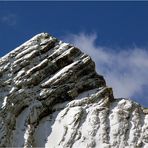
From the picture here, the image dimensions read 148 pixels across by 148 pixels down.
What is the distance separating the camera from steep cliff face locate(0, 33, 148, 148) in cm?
4447

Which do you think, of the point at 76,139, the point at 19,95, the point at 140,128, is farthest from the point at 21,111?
the point at 140,128

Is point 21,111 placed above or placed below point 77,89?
below

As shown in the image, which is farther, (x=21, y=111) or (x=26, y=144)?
(x=21, y=111)

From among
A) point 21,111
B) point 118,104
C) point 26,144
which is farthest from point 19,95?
point 118,104

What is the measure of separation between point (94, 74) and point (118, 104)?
188 inches

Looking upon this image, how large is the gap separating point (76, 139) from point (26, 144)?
3.91m

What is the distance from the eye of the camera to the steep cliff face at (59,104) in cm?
4447

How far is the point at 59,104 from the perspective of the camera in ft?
159

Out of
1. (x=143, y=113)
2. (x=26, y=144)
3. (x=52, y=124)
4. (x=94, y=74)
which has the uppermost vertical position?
(x=94, y=74)

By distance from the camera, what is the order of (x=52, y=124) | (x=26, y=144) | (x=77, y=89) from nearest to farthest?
1. (x=26, y=144)
2. (x=52, y=124)
3. (x=77, y=89)

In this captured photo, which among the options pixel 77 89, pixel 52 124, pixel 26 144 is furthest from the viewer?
pixel 77 89

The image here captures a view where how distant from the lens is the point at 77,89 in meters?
49.8

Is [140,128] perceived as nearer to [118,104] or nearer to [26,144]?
[118,104]

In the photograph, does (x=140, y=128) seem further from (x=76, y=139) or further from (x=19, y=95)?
(x=19, y=95)
